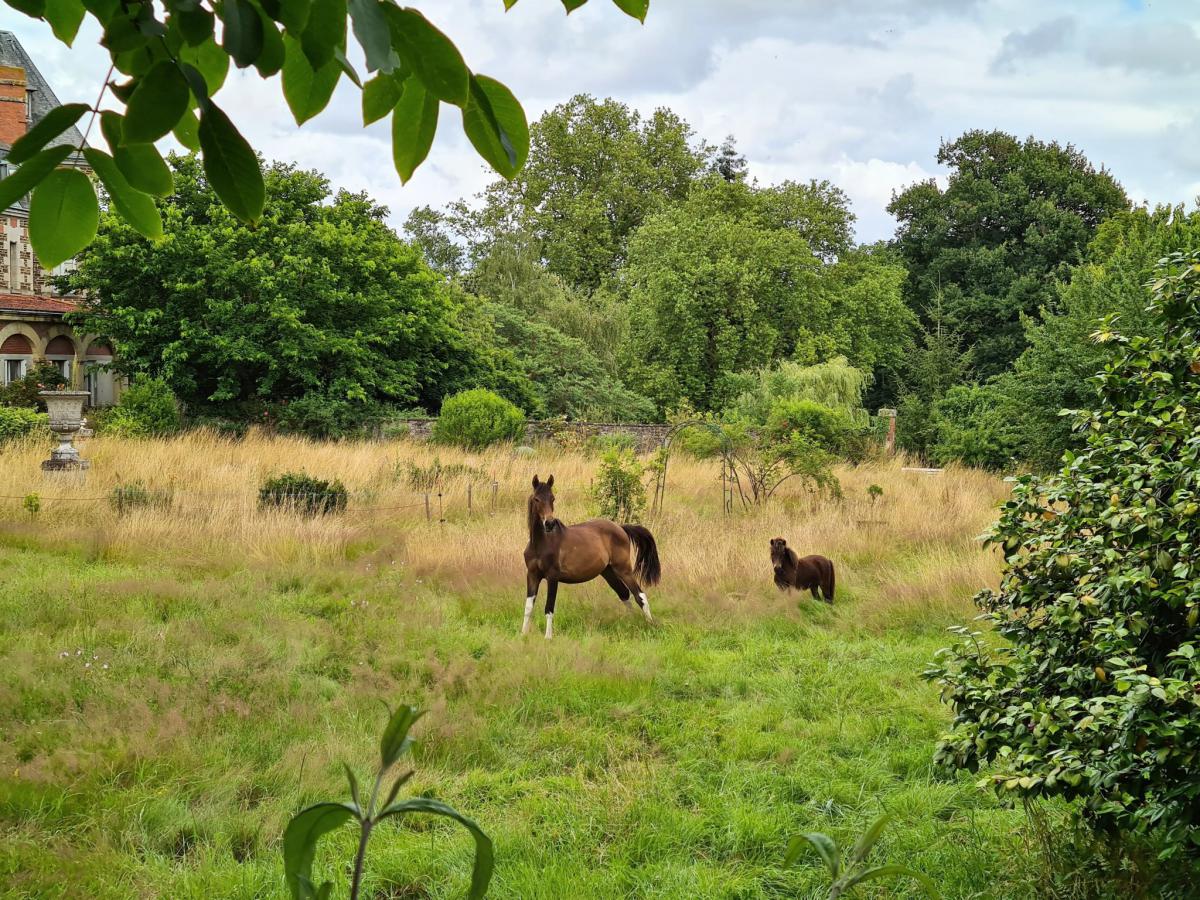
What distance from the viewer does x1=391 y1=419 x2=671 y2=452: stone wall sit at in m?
22.5

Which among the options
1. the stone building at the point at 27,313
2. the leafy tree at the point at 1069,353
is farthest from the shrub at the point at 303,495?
the stone building at the point at 27,313

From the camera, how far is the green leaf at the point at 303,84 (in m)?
1.39

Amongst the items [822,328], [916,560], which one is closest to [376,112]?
[916,560]

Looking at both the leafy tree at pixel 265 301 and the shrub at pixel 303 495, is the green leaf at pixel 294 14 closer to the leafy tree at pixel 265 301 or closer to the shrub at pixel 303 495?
the shrub at pixel 303 495

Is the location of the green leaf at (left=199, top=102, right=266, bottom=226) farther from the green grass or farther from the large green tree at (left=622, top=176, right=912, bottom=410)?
the large green tree at (left=622, top=176, right=912, bottom=410)

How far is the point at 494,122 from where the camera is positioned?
133cm

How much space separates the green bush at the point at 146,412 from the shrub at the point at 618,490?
11.2 meters

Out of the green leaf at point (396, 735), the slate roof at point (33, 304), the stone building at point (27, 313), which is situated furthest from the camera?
the stone building at point (27, 313)

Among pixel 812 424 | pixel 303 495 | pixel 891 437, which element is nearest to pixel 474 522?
pixel 303 495

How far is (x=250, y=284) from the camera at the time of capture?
2189 cm

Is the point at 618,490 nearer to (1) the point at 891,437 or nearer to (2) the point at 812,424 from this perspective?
(2) the point at 812,424

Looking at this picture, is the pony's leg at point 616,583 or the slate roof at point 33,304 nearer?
the pony's leg at point 616,583

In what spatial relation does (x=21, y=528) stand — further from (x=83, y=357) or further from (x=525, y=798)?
(x=83, y=357)

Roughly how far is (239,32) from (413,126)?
0.34 metres
